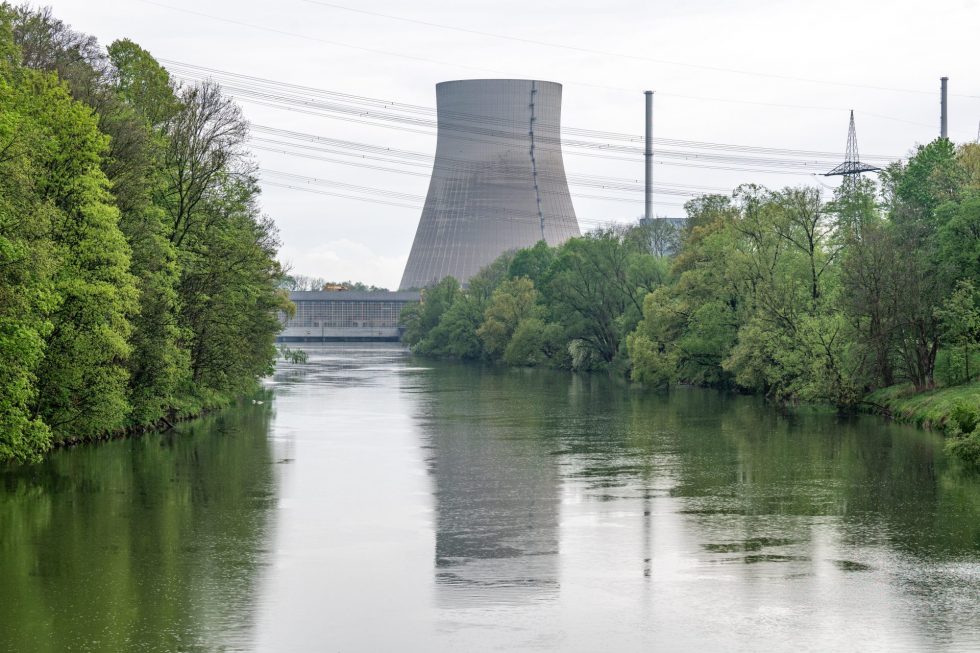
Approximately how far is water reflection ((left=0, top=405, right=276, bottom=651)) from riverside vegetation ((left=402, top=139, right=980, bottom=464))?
1644 centimetres

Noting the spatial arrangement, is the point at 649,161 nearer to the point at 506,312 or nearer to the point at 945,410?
the point at 506,312

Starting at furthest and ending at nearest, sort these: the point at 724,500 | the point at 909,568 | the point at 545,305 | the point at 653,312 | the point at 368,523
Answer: the point at 545,305 < the point at 653,312 < the point at 724,500 < the point at 368,523 < the point at 909,568

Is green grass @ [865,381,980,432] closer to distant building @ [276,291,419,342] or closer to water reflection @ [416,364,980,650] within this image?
water reflection @ [416,364,980,650]

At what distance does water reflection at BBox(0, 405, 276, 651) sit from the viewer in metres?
13.1

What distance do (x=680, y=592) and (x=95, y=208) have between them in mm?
18333

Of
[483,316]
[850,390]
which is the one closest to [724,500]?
[850,390]

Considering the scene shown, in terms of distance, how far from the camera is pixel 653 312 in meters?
55.1

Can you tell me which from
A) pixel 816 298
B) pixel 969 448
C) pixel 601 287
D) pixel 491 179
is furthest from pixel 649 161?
pixel 969 448

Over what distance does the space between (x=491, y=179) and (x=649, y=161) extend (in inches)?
661

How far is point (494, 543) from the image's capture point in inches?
708

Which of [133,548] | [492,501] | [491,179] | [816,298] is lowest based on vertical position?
[133,548]

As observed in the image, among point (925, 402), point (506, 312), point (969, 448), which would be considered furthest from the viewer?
point (506, 312)

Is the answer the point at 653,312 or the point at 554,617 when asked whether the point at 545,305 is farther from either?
the point at 554,617

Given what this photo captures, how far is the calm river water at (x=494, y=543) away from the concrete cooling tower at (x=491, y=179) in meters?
61.7
